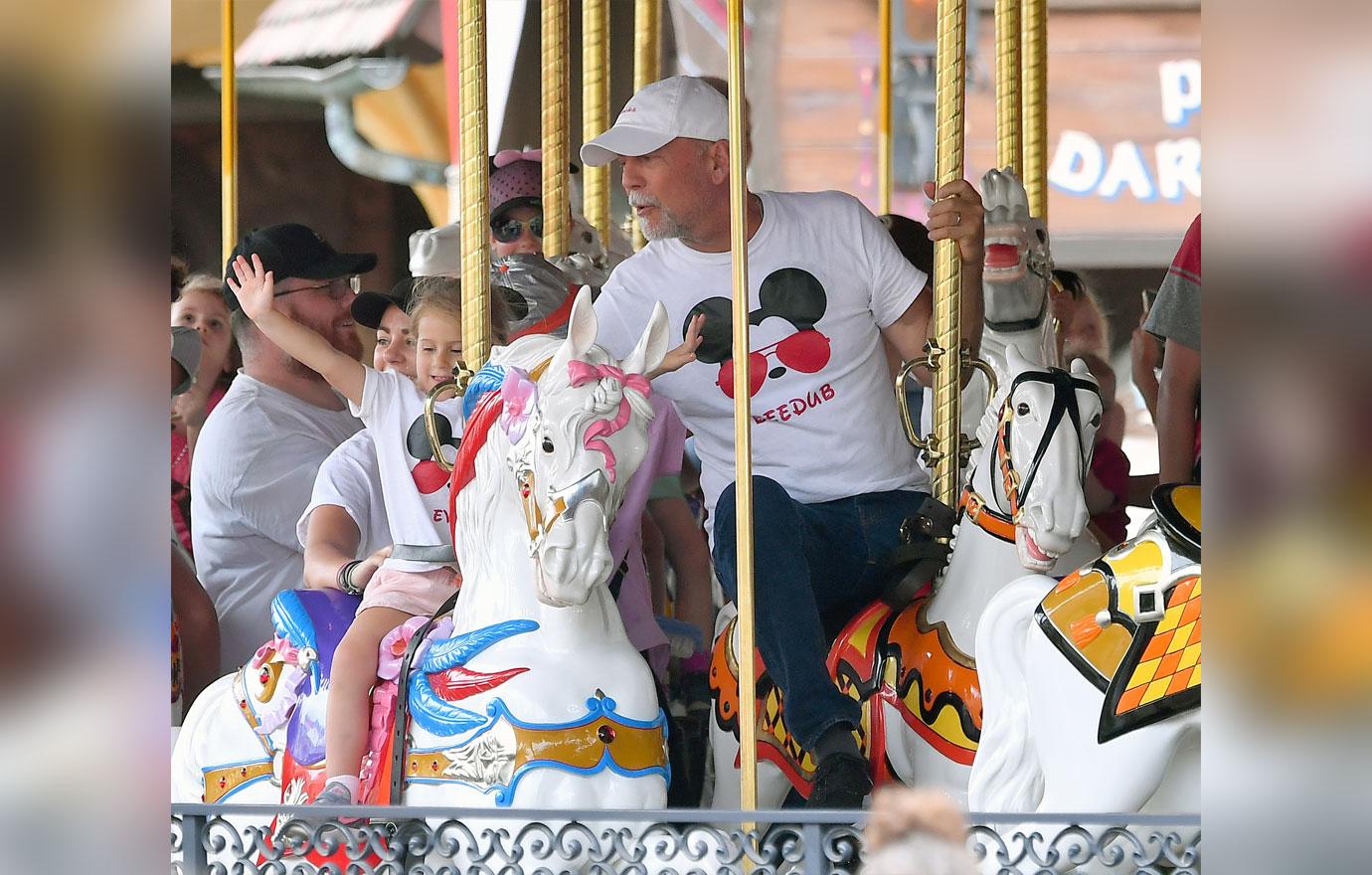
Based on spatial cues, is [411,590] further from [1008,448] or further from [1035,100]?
[1035,100]

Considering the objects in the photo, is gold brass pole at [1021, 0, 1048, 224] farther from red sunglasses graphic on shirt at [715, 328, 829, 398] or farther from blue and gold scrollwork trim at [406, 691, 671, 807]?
blue and gold scrollwork trim at [406, 691, 671, 807]

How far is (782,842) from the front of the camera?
335 centimetres

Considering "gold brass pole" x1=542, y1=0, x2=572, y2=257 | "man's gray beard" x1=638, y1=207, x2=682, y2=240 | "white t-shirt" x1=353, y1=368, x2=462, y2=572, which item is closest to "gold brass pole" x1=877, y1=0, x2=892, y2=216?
"gold brass pole" x1=542, y1=0, x2=572, y2=257

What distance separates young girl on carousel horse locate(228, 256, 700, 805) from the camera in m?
3.65

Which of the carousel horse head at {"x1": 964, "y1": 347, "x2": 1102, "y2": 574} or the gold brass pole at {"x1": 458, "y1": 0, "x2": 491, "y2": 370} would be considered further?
the gold brass pole at {"x1": 458, "y1": 0, "x2": 491, "y2": 370}

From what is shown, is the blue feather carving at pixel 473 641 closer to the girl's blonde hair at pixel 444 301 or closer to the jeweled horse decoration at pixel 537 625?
the jeweled horse decoration at pixel 537 625

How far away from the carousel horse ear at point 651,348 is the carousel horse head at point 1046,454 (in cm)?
64

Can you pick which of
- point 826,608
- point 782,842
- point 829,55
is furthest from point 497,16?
point 782,842

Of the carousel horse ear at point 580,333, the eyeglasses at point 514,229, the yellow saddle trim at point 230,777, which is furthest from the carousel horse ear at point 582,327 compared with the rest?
the eyeglasses at point 514,229

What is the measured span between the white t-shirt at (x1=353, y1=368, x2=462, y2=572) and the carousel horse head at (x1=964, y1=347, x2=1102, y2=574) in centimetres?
114

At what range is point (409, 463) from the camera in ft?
13.2
